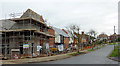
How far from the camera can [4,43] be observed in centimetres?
2139

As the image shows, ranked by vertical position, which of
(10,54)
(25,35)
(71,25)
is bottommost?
(10,54)

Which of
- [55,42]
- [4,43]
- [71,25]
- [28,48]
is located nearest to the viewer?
[28,48]

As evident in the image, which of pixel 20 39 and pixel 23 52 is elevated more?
pixel 20 39

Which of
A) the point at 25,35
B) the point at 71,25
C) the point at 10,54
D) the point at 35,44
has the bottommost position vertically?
the point at 10,54

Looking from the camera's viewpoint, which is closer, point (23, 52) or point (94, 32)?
point (23, 52)

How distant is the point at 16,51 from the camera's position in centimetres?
2005

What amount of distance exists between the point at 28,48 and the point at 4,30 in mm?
5497

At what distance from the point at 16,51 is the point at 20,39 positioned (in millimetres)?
2152

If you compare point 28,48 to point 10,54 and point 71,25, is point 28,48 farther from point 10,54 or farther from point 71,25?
point 71,25

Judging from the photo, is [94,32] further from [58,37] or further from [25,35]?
[25,35]

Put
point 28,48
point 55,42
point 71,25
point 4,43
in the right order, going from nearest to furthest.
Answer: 1. point 28,48
2. point 4,43
3. point 71,25
4. point 55,42

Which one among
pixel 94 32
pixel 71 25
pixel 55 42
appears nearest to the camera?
pixel 71 25

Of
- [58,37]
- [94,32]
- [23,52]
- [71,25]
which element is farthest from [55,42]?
[94,32]

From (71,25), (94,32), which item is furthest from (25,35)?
(94,32)
